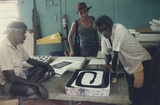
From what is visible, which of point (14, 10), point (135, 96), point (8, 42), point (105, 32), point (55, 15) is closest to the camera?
point (8, 42)

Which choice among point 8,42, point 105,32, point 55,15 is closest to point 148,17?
point 55,15

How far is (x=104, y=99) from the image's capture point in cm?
148

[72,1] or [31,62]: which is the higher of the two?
[72,1]

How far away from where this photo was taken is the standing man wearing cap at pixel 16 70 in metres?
1.58

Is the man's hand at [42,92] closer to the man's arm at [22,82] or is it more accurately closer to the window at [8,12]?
the man's arm at [22,82]

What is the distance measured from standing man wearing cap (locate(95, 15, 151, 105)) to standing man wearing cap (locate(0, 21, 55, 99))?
25.5 inches

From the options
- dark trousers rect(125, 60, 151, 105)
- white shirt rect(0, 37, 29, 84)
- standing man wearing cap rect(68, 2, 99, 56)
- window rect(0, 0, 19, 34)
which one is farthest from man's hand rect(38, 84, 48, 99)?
window rect(0, 0, 19, 34)

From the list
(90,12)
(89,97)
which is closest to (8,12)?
(90,12)

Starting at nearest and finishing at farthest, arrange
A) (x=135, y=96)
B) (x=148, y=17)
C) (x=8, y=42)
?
(x=8, y=42) → (x=135, y=96) → (x=148, y=17)

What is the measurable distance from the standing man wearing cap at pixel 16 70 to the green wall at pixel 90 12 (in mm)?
2194

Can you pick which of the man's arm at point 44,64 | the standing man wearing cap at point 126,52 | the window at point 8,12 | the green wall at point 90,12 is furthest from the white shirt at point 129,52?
the window at point 8,12

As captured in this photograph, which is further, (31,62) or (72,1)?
(72,1)

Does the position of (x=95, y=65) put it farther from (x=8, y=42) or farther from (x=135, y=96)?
(x=8, y=42)

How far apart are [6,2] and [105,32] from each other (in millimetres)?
3003
